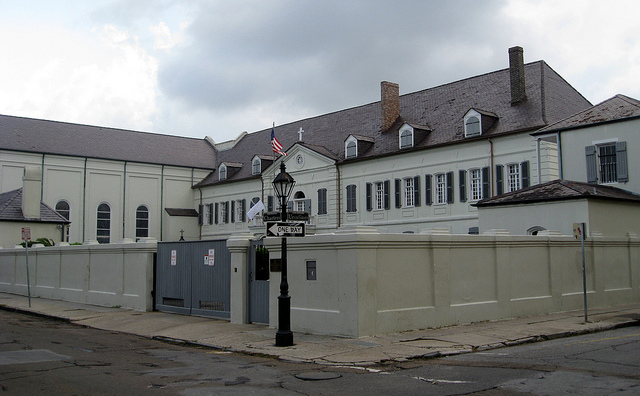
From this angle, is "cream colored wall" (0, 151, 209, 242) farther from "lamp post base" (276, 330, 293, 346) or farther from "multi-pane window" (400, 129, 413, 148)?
"lamp post base" (276, 330, 293, 346)

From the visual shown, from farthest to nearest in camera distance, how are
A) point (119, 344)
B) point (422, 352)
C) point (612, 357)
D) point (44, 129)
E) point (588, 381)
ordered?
point (44, 129) < point (119, 344) < point (422, 352) < point (612, 357) < point (588, 381)

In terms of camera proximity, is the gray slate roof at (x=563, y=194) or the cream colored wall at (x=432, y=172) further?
the cream colored wall at (x=432, y=172)

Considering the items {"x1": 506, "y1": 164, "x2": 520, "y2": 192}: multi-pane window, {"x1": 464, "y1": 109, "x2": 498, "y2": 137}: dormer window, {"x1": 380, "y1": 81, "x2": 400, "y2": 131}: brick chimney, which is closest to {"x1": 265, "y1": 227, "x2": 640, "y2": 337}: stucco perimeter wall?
{"x1": 506, "y1": 164, "x2": 520, "y2": 192}: multi-pane window

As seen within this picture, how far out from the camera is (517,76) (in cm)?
3759

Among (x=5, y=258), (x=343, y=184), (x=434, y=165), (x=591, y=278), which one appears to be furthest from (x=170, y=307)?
(x=343, y=184)

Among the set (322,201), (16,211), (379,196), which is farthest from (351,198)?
(16,211)

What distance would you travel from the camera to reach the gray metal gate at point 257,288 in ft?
55.1

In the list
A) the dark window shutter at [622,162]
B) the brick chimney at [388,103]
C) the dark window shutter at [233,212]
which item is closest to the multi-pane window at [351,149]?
Answer: the brick chimney at [388,103]

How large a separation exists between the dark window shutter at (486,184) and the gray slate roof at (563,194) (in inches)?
412

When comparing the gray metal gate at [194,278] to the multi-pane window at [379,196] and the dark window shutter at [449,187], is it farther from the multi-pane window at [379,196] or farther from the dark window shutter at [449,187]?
the multi-pane window at [379,196]

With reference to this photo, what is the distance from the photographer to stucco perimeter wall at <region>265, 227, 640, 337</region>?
46.5ft

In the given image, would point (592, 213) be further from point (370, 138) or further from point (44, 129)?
point (44, 129)

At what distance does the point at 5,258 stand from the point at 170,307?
15.9 meters

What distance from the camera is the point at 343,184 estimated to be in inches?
1816
